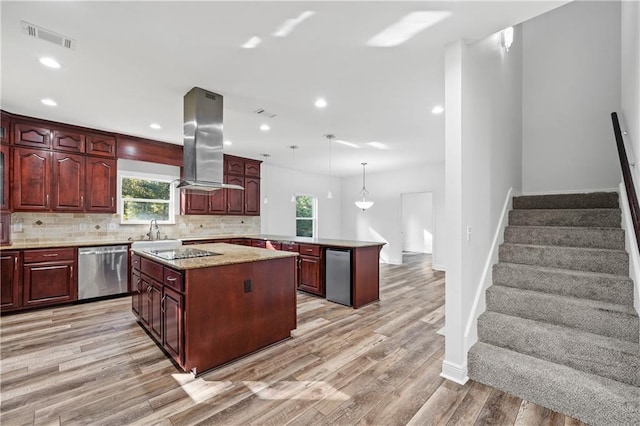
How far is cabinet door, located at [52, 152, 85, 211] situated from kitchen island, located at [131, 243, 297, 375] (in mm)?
2199

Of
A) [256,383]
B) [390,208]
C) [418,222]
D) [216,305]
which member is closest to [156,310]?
[216,305]

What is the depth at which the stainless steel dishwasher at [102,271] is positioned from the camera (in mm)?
4188

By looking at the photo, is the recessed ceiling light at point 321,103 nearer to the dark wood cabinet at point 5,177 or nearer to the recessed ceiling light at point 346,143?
the recessed ceiling light at point 346,143

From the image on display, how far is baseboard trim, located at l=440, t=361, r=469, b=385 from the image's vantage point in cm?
221

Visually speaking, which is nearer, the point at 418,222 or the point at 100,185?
the point at 100,185

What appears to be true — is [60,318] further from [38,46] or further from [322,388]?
[322,388]

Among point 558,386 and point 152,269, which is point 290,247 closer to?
point 152,269

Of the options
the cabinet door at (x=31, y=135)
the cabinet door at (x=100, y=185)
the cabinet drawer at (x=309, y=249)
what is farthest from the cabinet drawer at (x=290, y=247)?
the cabinet door at (x=31, y=135)

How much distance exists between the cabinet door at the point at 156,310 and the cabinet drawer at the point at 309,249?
233 centimetres

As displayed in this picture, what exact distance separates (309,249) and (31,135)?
421cm

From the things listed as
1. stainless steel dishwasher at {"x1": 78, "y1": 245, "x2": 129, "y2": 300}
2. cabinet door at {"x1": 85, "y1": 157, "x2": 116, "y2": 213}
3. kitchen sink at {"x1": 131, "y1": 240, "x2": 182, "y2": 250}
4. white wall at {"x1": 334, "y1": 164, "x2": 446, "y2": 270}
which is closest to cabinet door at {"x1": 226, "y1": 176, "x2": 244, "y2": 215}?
kitchen sink at {"x1": 131, "y1": 240, "x2": 182, "y2": 250}

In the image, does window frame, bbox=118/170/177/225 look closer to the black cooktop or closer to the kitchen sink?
the kitchen sink

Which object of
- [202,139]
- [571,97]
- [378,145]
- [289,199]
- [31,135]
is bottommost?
→ [289,199]

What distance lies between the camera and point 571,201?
324 cm
